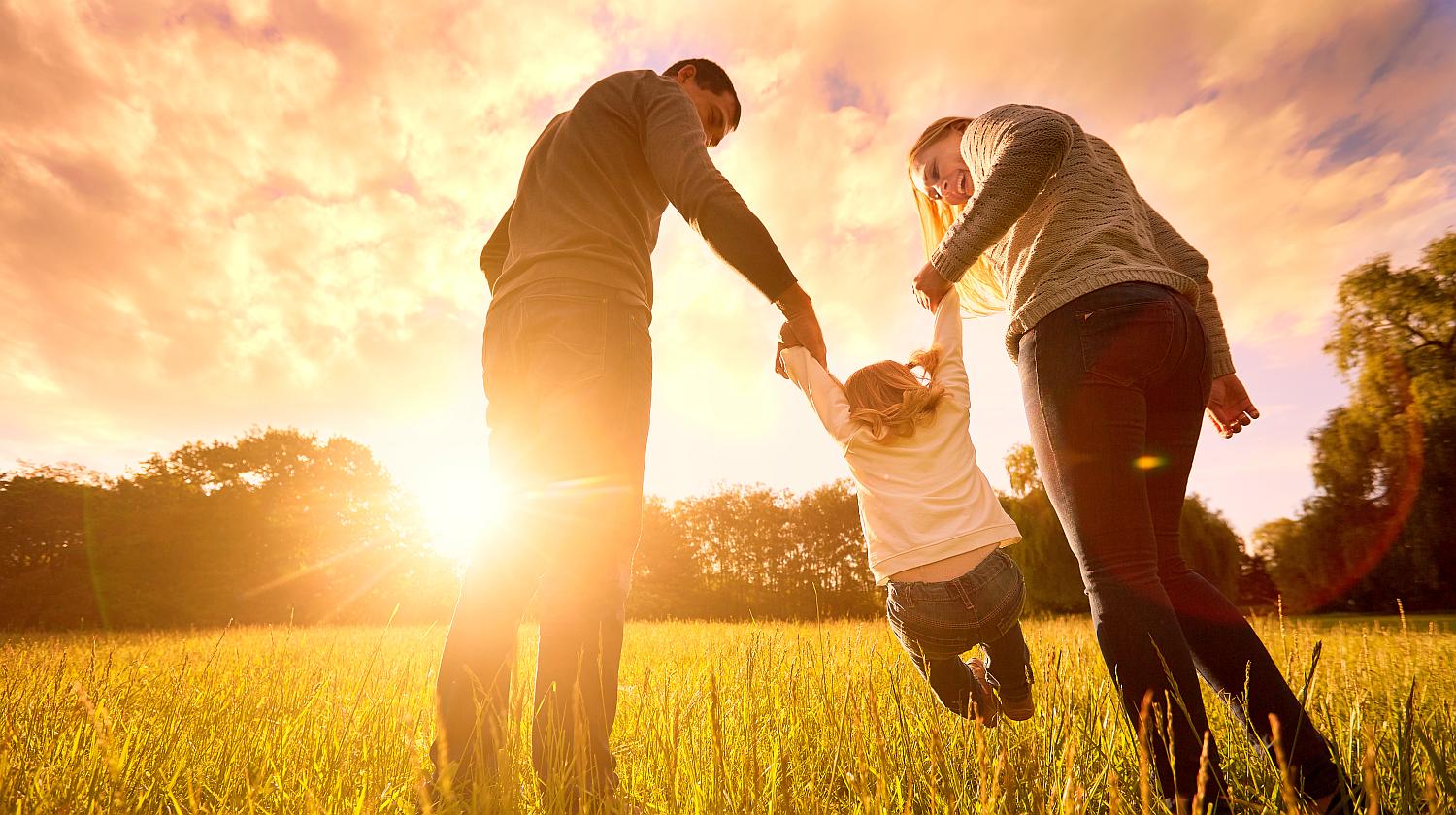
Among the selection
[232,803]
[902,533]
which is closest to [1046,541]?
[902,533]

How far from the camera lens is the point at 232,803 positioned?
186cm

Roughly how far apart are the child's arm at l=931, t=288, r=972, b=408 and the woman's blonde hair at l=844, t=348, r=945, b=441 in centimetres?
3

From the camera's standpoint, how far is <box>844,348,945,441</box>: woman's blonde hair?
2346mm

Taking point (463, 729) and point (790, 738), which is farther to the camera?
point (790, 738)

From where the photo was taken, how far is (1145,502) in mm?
1710

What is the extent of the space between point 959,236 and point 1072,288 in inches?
16.1

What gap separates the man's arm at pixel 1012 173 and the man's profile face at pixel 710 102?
111cm

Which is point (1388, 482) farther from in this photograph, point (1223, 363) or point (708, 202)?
point (708, 202)

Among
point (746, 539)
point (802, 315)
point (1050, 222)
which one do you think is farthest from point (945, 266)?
point (746, 539)

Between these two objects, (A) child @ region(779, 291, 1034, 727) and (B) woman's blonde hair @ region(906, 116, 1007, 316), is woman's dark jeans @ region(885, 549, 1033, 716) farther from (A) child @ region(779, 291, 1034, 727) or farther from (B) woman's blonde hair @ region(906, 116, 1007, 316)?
(B) woman's blonde hair @ region(906, 116, 1007, 316)

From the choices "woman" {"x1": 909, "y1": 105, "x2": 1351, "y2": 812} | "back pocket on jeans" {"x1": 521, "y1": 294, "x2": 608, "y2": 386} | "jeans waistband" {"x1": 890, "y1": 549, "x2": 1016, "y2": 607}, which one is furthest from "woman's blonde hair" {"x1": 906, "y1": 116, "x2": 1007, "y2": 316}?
"back pocket on jeans" {"x1": 521, "y1": 294, "x2": 608, "y2": 386}

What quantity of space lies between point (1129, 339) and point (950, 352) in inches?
30.1

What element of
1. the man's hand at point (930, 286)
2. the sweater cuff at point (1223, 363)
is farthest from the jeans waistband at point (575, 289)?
the sweater cuff at point (1223, 363)

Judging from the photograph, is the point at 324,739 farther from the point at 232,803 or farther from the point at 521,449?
the point at 521,449
